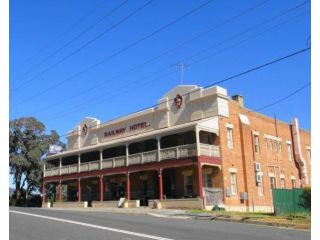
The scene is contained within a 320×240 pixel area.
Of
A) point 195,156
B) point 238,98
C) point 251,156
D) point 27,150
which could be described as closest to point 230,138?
point 251,156

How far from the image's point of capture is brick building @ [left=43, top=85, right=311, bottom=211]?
1315 inches

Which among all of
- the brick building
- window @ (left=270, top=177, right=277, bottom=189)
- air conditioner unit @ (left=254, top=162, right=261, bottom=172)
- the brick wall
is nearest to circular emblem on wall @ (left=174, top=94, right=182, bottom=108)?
the brick building

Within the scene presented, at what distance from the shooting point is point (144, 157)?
119ft

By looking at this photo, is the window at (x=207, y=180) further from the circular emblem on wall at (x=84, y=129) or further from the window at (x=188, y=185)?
the circular emblem on wall at (x=84, y=129)

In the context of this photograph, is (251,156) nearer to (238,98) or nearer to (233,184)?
(233,184)

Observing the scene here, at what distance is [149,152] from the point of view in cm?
3584

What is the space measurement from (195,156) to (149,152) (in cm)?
505

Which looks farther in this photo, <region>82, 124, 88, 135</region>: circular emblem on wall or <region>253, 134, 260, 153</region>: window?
<region>82, 124, 88, 135</region>: circular emblem on wall

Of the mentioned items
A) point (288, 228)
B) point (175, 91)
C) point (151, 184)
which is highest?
point (175, 91)

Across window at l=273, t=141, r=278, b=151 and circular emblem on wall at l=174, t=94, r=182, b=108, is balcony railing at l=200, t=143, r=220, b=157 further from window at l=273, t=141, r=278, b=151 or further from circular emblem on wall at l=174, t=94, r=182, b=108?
window at l=273, t=141, r=278, b=151

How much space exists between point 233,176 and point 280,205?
1090 cm

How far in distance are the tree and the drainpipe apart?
3148 centimetres

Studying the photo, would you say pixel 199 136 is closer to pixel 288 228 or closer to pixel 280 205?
pixel 280 205

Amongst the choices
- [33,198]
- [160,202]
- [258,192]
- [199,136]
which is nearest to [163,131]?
[199,136]
